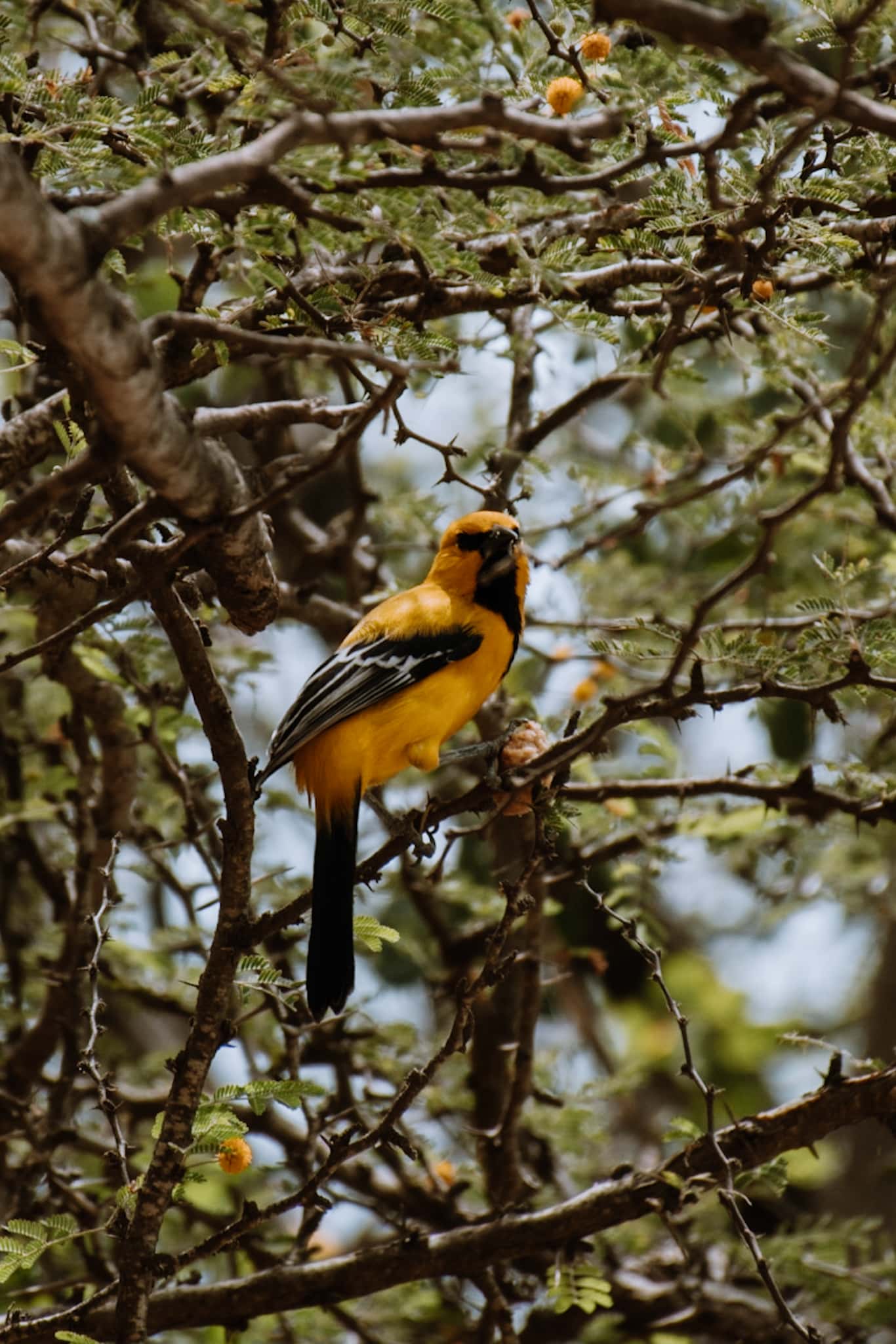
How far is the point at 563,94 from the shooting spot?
328cm

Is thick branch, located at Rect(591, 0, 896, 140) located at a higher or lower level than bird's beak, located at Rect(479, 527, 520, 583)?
lower

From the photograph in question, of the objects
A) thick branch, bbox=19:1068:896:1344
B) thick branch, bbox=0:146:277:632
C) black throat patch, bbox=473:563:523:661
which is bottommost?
thick branch, bbox=19:1068:896:1344

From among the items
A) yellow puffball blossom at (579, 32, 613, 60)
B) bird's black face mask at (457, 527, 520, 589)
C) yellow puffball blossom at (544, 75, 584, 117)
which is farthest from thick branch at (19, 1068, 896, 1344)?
yellow puffball blossom at (579, 32, 613, 60)

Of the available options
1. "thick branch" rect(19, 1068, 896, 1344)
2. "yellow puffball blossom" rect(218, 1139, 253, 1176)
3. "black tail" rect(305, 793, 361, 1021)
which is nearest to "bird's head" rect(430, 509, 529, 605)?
"black tail" rect(305, 793, 361, 1021)

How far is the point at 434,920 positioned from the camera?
5648mm

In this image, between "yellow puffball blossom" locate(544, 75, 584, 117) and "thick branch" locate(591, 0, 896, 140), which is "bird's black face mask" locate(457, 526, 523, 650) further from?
"thick branch" locate(591, 0, 896, 140)

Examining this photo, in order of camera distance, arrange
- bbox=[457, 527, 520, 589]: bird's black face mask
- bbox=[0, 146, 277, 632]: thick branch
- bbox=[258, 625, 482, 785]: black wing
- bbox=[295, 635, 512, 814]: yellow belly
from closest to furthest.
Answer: bbox=[0, 146, 277, 632]: thick branch, bbox=[258, 625, 482, 785]: black wing, bbox=[295, 635, 512, 814]: yellow belly, bbox=[457, 527, 520, 589]: bird's black face mask

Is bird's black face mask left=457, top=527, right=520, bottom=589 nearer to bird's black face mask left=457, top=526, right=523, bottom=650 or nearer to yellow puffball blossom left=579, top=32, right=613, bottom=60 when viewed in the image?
bird's black face mask left=457, top=526, right=523, bottom=650

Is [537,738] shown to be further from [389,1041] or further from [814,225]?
[389,1041]

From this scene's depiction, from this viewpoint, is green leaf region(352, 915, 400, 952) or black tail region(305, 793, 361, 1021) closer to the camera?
green leaf region(352, 915, 400, 952)

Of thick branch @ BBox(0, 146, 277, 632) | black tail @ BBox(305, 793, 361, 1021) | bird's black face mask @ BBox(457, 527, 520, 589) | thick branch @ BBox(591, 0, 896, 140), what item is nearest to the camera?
thick branch @ BBox(0, 146, 277, 632)

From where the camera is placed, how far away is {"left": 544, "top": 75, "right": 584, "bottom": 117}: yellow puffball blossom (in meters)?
3.27

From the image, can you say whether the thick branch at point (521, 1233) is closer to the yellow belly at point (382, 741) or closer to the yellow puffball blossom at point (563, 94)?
the yellow belly at point (382, 741)

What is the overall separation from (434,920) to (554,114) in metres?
3.17
